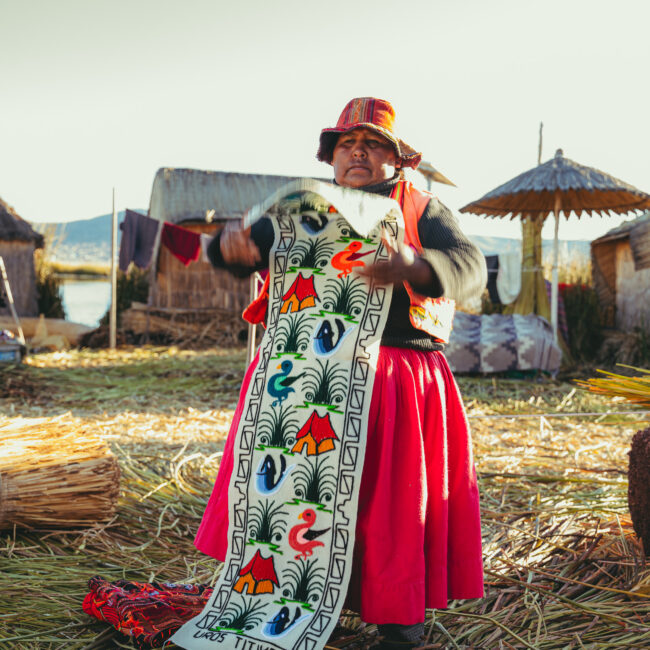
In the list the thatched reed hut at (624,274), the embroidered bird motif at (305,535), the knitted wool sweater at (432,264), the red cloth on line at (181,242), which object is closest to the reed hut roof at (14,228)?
the red cloth on line at (181,242)

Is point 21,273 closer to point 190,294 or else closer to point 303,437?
point 190,294

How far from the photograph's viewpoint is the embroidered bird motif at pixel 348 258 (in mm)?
1831

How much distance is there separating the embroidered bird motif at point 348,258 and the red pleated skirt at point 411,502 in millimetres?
237

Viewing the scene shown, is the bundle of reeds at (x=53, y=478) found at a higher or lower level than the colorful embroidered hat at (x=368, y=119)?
lower

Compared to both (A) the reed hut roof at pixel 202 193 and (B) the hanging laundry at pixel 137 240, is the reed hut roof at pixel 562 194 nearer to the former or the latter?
(B) the hanging laundry at pixel 137 240

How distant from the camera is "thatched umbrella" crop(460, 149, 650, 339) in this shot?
301 inches

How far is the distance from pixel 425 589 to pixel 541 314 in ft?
23.8

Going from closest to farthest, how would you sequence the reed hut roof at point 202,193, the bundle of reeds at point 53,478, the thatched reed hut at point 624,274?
the bundle of reeds at point 53,478 → the thatched reed hut at point 624,274 → the reed hut roof at point 202,193

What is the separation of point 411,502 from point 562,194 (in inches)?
297

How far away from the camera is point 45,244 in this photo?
13906 millimetres

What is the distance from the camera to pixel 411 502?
1.74 m

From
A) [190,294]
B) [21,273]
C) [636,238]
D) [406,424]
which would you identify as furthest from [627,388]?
[21,273]

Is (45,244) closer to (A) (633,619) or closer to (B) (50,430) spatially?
(B) (50,430)

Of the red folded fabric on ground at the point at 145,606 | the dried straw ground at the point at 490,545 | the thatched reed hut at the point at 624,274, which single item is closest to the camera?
the red folded fabric on ground at the point at 145,606
